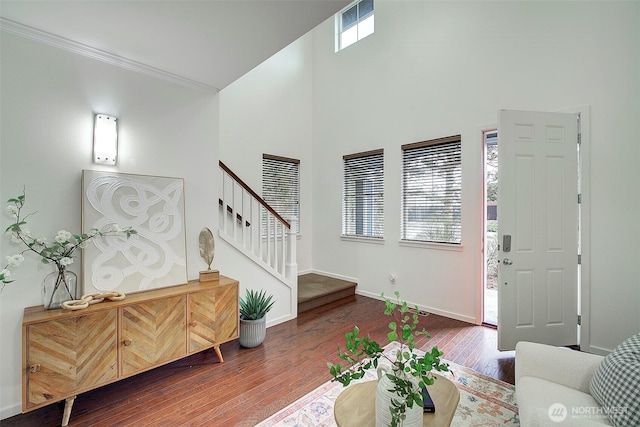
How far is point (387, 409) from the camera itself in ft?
3.96

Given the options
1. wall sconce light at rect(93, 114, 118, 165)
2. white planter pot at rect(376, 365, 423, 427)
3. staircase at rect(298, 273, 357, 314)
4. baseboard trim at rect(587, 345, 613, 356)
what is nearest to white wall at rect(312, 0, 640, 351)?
baseboard trim at rect(587, 345, 613, 356)

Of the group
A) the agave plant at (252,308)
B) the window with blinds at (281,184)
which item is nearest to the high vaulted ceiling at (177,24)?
the agave plant at (252,308)

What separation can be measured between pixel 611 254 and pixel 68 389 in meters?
4.48

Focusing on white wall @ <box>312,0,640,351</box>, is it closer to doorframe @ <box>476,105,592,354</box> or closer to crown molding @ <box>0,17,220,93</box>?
doorframe @ <box>476,105,592,354</box>

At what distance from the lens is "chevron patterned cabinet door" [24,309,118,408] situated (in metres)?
1.72

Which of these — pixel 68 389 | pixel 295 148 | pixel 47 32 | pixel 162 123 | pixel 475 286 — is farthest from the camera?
pixel 295 148

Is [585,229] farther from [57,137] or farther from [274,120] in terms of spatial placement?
[57,137]

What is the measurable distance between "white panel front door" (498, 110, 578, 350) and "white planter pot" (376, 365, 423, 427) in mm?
1981

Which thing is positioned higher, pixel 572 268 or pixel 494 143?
pixel 494 143

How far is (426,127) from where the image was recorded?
3.86m

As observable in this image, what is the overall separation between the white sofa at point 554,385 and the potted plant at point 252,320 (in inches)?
84.8

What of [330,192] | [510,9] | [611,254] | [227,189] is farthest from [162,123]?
[611,254]

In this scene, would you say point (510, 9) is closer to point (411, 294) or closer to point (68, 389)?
point (411, 294)

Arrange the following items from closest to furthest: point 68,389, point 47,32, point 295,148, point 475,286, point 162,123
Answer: point 68,389
point 47,32
point 162,123
point 475,286
point 295,148
